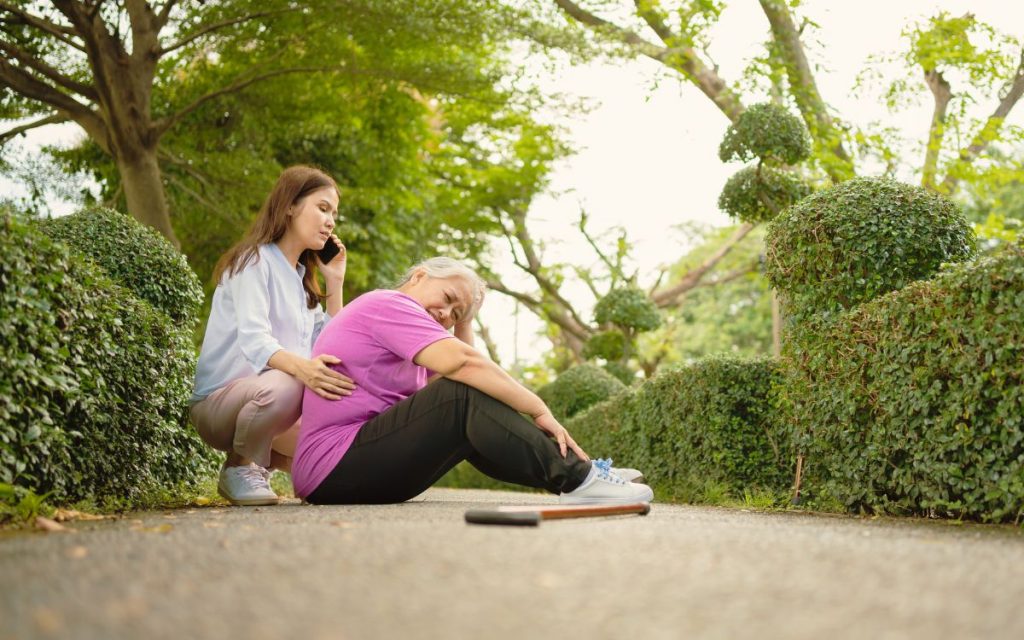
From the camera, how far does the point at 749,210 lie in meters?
10.8

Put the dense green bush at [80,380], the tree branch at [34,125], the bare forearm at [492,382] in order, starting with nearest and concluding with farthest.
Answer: the dense green bush at [80,380] < the bare forearm at [492,382] < the tree branch at [34,125]

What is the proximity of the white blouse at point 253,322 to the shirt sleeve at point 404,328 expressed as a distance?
2.12 feet

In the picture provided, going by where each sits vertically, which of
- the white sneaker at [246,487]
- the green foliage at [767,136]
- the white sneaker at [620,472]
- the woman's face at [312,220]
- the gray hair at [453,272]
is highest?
the green foliage at [767,136]

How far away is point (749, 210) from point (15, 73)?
8.36 m

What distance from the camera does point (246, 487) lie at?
472 cm

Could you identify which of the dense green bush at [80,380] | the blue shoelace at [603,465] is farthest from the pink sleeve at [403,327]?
the dense green bush at [80,380]

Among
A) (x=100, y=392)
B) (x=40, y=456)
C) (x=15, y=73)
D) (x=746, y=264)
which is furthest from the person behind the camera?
(x=746, y=264)

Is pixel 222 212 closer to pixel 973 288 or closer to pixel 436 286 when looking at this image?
pixel 436 286

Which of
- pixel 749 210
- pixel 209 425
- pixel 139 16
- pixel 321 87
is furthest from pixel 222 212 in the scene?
pixel 209 425

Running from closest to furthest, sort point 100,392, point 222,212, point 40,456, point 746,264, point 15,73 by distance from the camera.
→ point 40,456 < point 100,392 < point 15,73 < point 222,212 < point 746,264

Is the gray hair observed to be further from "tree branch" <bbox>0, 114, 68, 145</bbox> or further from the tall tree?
"tree branch" <bbox>0, 114, 68, 145</bbox>

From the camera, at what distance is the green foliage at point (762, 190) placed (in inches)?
415

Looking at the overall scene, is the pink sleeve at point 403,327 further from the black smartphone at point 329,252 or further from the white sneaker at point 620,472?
the black smartphone at point 329,252

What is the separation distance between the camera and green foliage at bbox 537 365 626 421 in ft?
41.1
